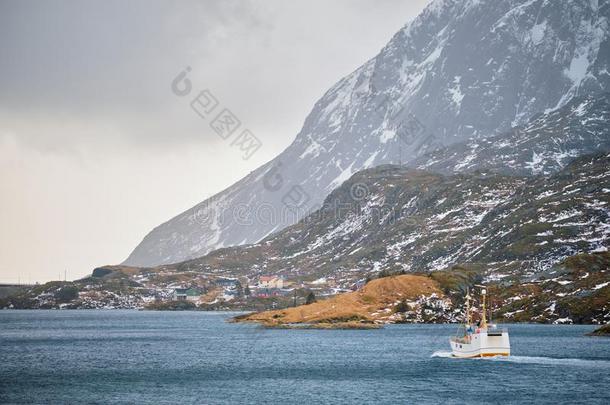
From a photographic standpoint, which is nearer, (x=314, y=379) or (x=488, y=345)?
(x=314, y=379)

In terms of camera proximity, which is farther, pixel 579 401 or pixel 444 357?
pixel 444 357

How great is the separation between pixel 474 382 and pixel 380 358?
1863 inches

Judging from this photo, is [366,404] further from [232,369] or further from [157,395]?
[232,369]

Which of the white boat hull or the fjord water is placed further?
the white boat hull

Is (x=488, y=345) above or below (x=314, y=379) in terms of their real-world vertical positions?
above

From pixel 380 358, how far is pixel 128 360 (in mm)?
58996

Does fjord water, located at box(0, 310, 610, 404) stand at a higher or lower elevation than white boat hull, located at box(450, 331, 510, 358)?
lower

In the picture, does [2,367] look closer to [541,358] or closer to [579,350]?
[541,358]

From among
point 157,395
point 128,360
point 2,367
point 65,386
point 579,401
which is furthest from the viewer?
point 128,360

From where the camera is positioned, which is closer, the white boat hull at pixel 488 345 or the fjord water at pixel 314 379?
the fjord water at pixel 314 379

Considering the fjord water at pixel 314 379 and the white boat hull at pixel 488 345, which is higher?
the white boat hull at pixel 488 345

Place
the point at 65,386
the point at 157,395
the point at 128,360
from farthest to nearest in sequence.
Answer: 1. the point at 128,360
2. the point at 65,386
3. the point at 157,395

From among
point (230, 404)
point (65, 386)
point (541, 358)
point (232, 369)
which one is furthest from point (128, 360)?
point (541, 358)

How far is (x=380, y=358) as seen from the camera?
639ft
